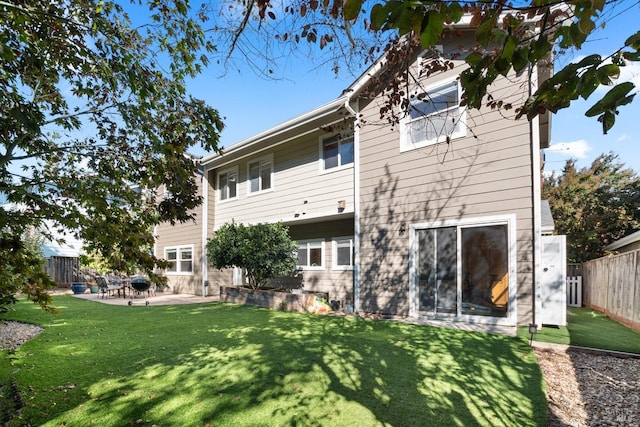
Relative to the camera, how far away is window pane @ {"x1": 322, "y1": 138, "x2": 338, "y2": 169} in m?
11.4

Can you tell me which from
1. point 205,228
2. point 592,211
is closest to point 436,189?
point 205,228

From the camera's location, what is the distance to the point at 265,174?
13.9 metres

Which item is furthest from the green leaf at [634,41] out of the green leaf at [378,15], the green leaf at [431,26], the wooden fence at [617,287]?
the wooden fence at [617,287]

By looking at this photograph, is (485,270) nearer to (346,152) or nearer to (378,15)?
(346,152)

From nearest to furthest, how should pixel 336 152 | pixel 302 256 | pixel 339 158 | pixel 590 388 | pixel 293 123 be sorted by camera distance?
pixel 590 388 → pixel 339 158 → pixel 336 152 → pixel 293 123 → pixel 302 256

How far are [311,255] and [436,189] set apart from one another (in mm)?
5498

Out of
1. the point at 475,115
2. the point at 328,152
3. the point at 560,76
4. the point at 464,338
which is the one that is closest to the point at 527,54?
the point at 560,76

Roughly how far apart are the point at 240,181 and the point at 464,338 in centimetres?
1108

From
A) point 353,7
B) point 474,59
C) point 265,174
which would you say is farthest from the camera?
point 265,174

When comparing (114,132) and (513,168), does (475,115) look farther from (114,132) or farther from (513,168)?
(114,132)

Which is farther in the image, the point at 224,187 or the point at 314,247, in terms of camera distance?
the point at 224,187

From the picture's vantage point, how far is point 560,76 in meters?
1.64

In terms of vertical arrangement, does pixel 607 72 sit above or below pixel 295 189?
below

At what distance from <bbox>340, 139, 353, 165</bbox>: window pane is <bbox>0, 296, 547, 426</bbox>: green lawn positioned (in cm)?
537
